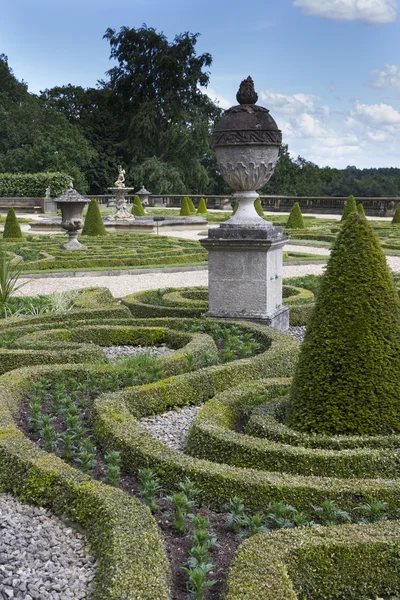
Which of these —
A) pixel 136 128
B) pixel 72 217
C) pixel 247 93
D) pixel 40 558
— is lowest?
pixel 40 558

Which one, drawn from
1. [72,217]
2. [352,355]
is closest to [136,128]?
[72,217]

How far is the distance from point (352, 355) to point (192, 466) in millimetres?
1138

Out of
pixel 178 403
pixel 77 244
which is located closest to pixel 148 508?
pixel 178 403

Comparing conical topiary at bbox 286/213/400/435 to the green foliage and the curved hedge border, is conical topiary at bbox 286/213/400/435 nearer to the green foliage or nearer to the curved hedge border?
the curved hedge border

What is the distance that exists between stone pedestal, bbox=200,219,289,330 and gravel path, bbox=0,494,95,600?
4418 millimetres

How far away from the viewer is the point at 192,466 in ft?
12.0

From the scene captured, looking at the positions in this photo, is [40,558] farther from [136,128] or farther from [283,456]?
[136,128]

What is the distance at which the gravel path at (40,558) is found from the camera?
2.81 m

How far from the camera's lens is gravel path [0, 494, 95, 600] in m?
2.81

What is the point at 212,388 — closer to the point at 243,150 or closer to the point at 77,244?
the point at 243,150

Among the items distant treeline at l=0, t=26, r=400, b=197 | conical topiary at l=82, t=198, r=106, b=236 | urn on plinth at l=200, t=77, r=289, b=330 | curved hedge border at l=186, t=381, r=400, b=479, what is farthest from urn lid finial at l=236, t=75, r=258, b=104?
distant treeline at l=0, t=26, r=400, b=197

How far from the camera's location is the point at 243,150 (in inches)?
289

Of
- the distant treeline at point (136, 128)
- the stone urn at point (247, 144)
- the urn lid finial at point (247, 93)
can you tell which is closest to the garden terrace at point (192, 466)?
the stone urn at point (247, 144)

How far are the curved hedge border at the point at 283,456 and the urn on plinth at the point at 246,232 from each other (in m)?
3.42
